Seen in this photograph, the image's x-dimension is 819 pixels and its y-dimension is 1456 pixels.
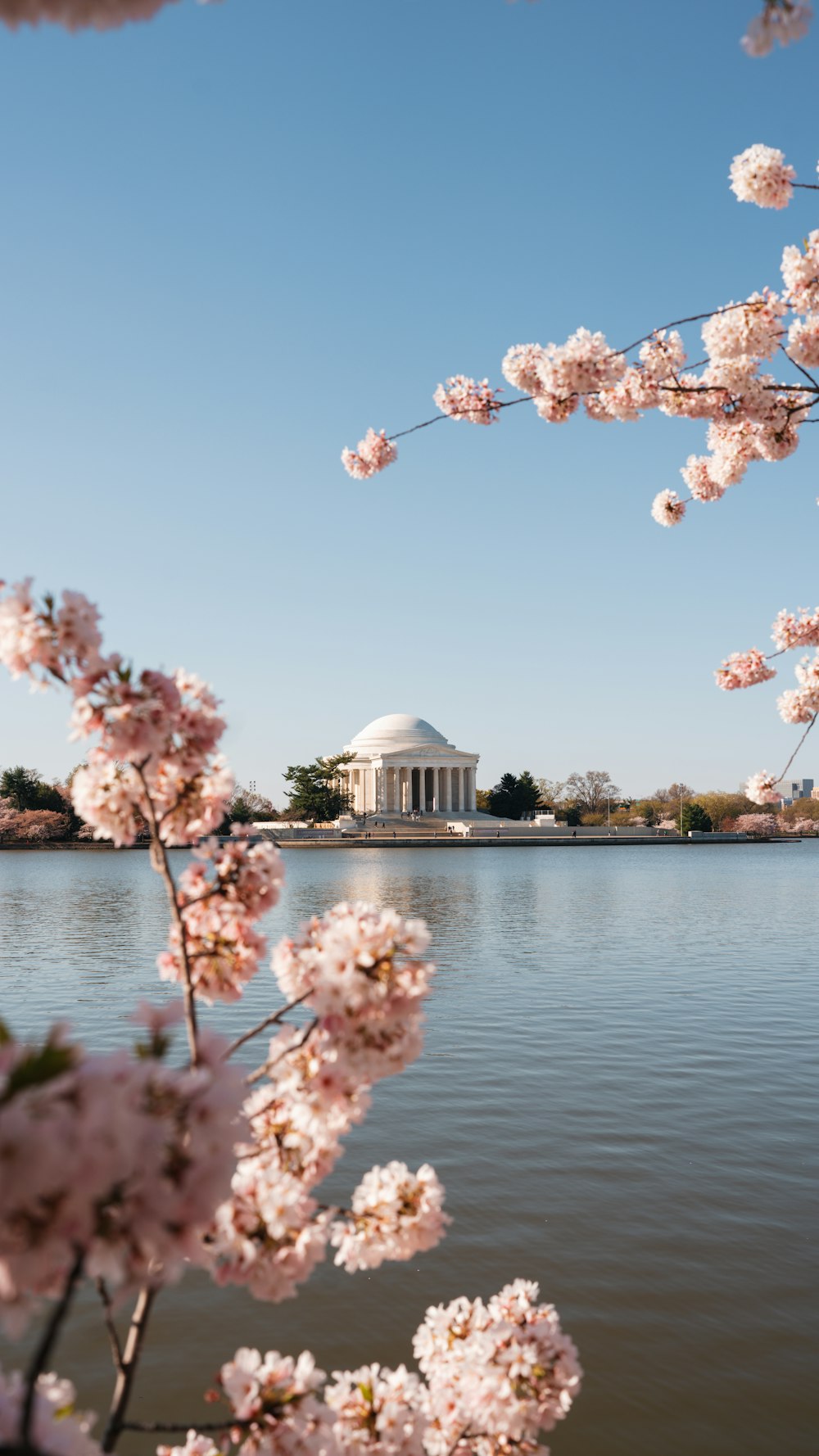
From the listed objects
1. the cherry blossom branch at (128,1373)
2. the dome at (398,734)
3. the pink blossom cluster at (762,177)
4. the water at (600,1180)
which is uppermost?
the dome at (398,734)

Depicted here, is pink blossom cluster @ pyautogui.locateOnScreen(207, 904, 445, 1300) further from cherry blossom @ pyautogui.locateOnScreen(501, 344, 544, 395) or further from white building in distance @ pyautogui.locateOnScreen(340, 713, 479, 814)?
white building in distance @ pyautogui.locateOnScreen(340, 713, 479, 814)

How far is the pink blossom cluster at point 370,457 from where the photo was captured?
27.3 ft

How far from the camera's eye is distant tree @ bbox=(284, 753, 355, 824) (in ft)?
376

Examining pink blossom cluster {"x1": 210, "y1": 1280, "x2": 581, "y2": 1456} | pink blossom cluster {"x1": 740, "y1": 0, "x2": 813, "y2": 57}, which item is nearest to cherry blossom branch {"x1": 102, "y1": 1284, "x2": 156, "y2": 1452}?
pink blossom cluster {"x1": 210, "y1": 1280, "x2": 581, "y2": 1456}

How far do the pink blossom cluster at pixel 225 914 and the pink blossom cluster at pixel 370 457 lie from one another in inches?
218

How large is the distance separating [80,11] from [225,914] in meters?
2.36

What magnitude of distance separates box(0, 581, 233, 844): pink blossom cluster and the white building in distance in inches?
4845

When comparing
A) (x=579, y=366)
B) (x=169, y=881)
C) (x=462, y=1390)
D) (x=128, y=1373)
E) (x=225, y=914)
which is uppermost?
(x=579, y=366)

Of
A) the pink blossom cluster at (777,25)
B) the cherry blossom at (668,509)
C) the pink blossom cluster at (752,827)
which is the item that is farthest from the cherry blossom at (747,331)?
the pink blossom cluster at (752,827)

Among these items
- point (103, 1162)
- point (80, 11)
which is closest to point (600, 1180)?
point (103, 1162)

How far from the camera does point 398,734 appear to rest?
133750 mm

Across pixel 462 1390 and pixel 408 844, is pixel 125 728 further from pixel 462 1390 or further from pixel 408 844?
pixel 408 844

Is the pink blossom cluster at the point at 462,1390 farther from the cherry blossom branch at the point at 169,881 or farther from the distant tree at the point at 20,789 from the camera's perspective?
the distant tree at the point at 20,789

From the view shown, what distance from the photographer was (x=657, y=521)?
9172 millimetres
